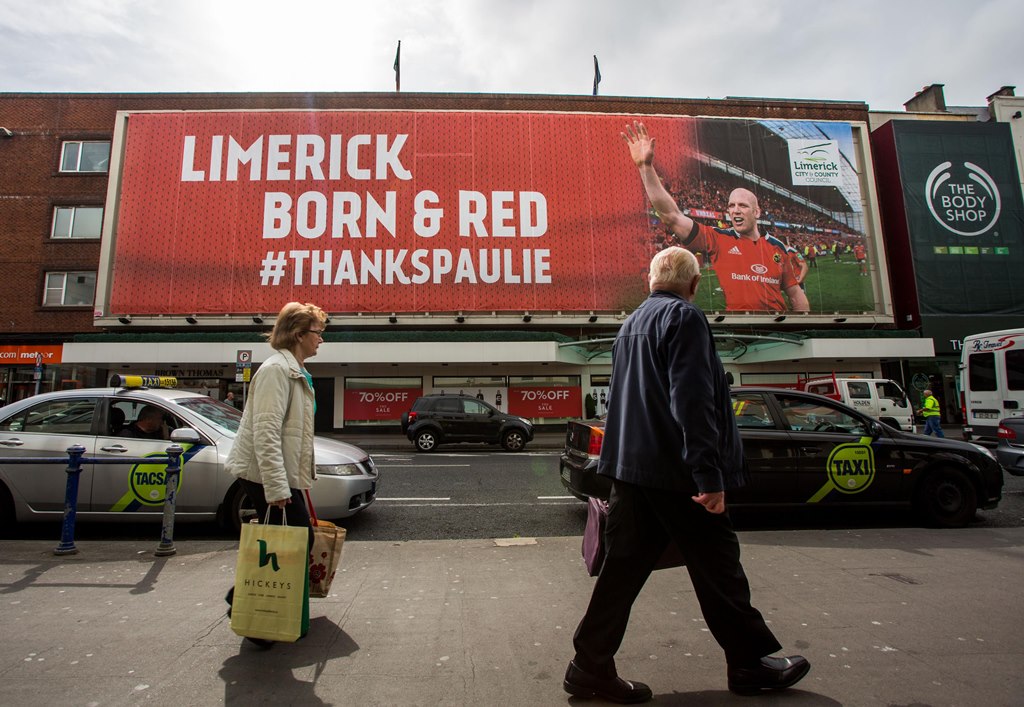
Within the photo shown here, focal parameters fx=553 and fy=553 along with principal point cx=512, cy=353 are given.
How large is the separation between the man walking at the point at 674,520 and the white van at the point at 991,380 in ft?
39.3

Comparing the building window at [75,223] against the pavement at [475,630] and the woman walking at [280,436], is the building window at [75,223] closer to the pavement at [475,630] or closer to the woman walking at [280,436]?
the pavement at [475,630]

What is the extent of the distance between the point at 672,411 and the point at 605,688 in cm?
115

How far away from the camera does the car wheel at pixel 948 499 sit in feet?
18.4

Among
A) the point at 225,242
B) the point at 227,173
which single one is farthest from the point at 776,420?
the point at 227,173

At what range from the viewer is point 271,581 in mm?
2580

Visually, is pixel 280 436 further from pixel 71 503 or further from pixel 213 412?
pixel 213 412

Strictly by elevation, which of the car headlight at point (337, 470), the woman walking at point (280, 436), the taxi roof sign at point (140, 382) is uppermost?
the taxi roof sign at point (140, 382)

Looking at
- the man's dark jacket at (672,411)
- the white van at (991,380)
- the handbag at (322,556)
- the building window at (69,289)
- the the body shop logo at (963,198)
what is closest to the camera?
the man's dark jacket at (672,411)

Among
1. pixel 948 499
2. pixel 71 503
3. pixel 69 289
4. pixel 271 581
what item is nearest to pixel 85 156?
pixel 69 289

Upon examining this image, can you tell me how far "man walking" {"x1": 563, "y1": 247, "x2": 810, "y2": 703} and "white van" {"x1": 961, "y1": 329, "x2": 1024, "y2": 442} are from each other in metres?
12.0

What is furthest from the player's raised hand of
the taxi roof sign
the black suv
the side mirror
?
the side mirror

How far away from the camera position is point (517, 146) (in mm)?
25641

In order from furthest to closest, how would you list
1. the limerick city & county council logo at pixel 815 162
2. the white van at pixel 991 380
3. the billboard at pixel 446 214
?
the limerick city & county council logo at pixel 815 162 → the billboard at pixel 446 214 → the white van at pixel 991 380

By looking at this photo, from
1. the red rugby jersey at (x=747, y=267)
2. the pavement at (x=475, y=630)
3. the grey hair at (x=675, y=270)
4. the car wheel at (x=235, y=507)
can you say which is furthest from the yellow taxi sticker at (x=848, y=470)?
the red rugby jersey at (x=747, y=267)
